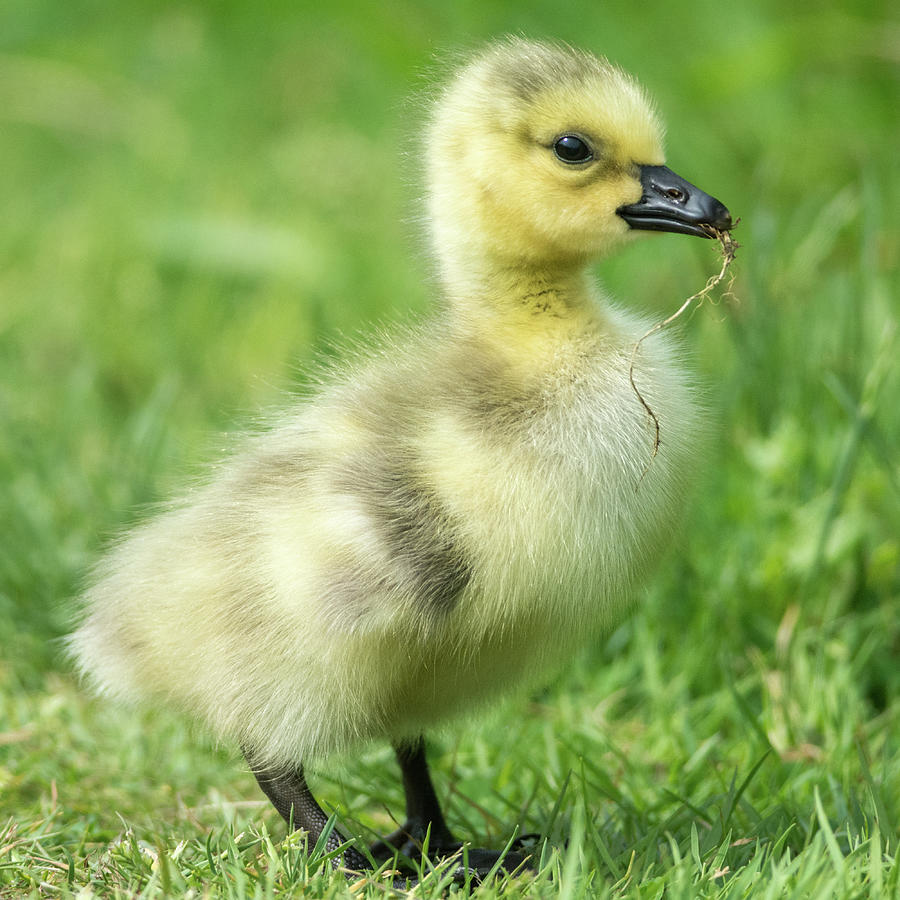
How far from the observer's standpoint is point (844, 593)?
10.4 feet

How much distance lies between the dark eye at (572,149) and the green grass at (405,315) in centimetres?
35

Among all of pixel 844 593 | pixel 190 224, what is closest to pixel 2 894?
pixel 844 593

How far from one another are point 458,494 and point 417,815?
0.70 m

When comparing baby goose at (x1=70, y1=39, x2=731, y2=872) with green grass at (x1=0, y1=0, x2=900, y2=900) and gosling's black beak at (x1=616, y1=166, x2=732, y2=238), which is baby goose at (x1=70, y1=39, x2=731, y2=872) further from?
green grass at (x1=0, y1=0, x2=900, y2=900)

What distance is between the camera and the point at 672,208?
217 cm

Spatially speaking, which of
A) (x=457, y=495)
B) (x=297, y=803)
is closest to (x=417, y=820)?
(x=297, y=803)

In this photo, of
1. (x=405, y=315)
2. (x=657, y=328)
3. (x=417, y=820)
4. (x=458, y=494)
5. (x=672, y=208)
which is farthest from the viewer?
(x=405, y=315)

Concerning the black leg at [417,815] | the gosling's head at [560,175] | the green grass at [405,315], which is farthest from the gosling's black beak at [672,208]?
the black leg at [417,815]

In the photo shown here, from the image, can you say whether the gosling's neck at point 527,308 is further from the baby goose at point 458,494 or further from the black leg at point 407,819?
the black leg at point 407,819

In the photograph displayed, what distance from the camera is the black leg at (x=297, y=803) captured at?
2.14 meters

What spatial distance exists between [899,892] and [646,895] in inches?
13.4

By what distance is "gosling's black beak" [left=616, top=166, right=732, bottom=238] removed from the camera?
2139mm

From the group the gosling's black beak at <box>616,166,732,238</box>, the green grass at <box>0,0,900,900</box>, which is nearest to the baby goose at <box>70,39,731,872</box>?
the gosling's black beak at <box>616,166,732,238</box>

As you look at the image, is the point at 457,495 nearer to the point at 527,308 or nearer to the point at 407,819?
the point at 527,308
